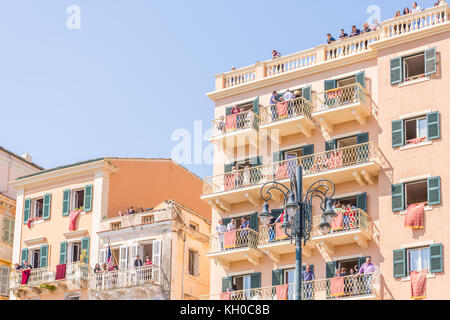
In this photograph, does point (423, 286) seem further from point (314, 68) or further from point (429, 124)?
point (314, 68)

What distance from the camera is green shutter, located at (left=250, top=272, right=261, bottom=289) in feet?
150

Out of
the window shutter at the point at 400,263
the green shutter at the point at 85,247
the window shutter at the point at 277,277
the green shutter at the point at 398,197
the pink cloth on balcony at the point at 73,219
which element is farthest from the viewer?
the pink cloth on balcony at the point at 73,219

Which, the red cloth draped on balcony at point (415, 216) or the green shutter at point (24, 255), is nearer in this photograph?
the red cloth draped on balcony at point (415, 216)

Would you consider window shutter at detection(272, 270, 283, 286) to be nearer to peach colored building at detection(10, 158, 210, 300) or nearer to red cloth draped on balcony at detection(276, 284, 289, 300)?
red cloth draped on balcony at detection(276, 284, 289, 300)

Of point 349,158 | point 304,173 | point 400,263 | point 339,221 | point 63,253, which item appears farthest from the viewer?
point 63,253

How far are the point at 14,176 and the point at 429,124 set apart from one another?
32123 millimetres

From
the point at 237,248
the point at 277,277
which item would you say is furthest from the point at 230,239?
the point at 277,277

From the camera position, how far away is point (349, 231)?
42.8m

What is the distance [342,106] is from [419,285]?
941cm

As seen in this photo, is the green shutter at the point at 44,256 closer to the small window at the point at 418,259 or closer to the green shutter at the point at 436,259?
the small window at the point at 418,259

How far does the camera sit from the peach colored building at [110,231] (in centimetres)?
5069

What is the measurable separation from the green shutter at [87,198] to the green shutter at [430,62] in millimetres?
20825

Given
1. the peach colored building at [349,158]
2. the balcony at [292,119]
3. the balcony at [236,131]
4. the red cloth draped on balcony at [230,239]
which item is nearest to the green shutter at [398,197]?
the peach colored building at [349,158]

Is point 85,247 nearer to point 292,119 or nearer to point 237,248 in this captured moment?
point 237,248
